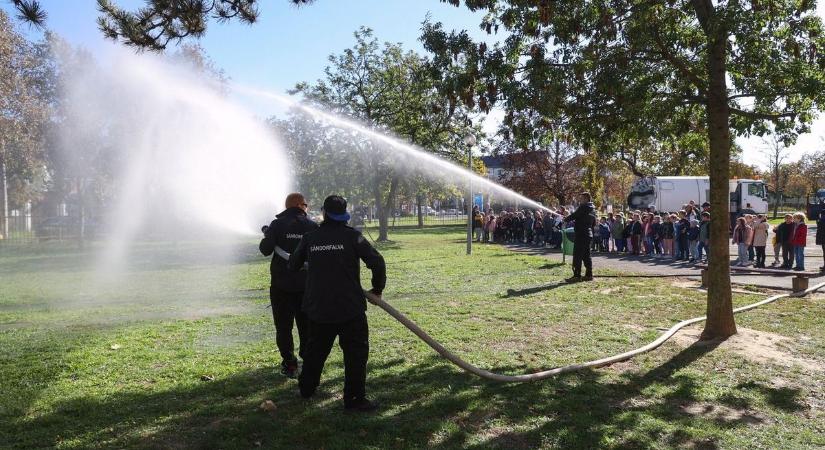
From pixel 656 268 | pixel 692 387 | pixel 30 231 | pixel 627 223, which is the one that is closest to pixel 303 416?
pixel 692 387

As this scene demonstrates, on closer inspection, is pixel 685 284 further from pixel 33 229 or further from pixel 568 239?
pixel 33 229

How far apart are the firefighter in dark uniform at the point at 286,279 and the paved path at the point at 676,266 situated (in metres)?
9.87

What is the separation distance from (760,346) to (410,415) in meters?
4.72

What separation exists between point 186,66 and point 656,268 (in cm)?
2511

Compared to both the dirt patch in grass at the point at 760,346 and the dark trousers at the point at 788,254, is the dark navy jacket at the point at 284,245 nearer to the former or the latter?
the dirt patch in grass at the point at 760,346

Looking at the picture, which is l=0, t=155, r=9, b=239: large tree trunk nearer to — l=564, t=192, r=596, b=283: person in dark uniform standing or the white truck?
l=564, t=192, r=596, b=283: person in dark uniform standing

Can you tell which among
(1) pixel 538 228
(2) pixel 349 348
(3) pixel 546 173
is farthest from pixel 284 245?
(3) pixel 546 173

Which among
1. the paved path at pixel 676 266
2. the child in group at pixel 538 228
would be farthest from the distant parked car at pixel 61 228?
the paved path at pixel 676 266

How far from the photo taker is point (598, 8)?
288 inches

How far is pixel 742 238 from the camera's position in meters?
16.3

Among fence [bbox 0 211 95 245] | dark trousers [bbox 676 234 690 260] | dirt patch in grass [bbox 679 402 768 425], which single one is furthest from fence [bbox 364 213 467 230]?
dirt patch in grass [bbox 679 402 768 425]

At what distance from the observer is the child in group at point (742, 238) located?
1617 centimetres

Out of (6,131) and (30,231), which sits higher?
(6,131)

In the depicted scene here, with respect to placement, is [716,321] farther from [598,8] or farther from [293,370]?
[293,370]
